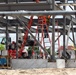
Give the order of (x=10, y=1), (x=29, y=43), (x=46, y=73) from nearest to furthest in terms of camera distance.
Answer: (x=46, y=73), (x=10, y=1), (x=29, y=43)

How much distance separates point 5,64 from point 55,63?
9.67ft

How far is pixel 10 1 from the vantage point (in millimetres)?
14812

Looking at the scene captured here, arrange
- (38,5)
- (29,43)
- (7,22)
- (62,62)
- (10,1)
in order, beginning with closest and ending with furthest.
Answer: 1. (62,62)
2. (38,5)
3. (10,1)
4. (7,22)
5. (29,43)

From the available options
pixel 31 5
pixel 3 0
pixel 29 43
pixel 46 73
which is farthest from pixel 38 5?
pixel 29 43

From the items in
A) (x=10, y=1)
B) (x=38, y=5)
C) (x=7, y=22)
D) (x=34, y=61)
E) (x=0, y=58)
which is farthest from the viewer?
(x=7, y=22)

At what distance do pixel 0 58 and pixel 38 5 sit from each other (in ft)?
9.46

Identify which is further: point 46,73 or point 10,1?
point 10,1

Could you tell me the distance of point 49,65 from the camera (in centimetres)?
1102

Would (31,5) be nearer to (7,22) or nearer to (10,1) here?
(10,1)

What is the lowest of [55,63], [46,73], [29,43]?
[29,43]

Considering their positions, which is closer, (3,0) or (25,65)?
(25,65)

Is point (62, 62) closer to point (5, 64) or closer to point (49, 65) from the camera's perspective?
point (49, 65)

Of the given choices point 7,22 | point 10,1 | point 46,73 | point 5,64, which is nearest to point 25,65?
point 5,64

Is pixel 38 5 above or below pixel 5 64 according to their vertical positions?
above
